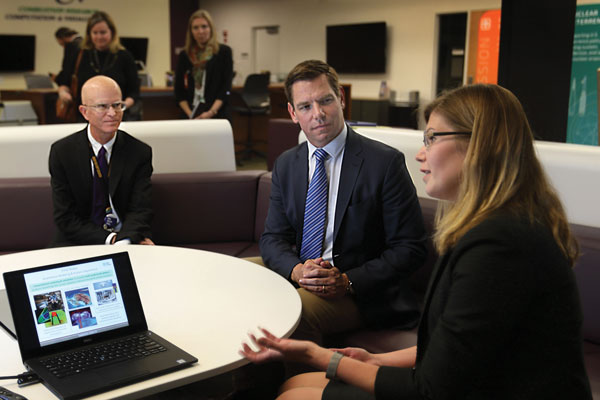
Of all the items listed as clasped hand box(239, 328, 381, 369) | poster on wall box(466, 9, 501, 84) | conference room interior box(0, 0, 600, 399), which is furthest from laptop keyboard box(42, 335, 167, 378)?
poster on wall box(466, 9, 501, 84)

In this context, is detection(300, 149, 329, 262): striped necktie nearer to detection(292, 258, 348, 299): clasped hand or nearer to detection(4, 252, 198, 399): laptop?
detection(292, 258, 348, 299): clasped hand

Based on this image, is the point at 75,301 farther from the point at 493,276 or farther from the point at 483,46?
the point at 483,46

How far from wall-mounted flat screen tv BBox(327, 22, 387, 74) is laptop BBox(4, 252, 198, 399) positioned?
10.1 meters

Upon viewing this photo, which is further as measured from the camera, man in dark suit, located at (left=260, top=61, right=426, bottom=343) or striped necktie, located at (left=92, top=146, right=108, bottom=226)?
striped necktie, located at (left=92, top=146, right=108, bottom=226)

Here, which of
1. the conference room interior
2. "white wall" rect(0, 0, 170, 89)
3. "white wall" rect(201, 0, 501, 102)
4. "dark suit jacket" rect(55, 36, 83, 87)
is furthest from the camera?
"white wall" rect(0, 0, 170, 89)

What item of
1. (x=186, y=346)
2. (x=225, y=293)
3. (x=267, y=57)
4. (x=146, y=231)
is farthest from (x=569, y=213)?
(x=267, y=57)

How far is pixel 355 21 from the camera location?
11648 millimetres

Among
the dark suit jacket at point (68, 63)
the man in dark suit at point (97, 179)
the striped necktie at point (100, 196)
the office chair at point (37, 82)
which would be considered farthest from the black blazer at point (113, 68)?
the office chair at point (37, 82)

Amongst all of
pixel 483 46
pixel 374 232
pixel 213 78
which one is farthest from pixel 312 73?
pixel 483 46

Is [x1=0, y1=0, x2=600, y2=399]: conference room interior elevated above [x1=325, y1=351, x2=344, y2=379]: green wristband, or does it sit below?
above

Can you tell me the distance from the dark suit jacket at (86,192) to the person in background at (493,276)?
1.96 m

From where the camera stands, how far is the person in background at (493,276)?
121cm

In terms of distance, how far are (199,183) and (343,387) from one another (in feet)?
7.18

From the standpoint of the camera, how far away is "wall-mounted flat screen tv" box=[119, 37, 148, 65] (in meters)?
12.5
